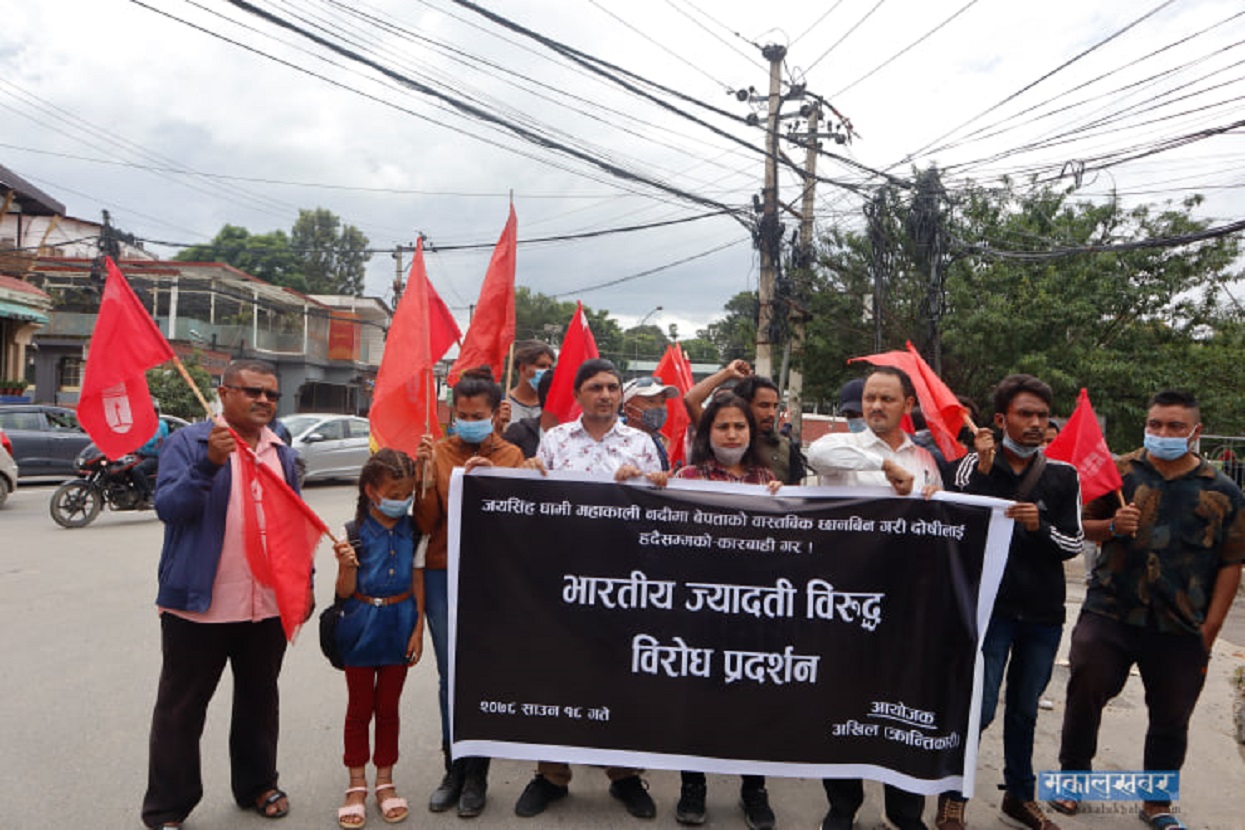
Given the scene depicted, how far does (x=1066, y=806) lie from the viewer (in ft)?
11.5

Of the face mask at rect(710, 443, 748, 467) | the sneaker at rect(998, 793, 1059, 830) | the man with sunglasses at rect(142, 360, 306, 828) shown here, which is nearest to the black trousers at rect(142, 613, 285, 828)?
the man with sunglasses at rect(142, 360, 306, 828)

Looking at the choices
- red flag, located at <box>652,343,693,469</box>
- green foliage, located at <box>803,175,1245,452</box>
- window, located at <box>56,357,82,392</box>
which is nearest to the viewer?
red flag, located at <box>652,343,693,469</box>

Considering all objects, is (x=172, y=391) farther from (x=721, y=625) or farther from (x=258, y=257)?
(x=258, y=257)

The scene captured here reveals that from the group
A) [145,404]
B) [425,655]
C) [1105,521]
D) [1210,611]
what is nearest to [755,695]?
[1105,521]

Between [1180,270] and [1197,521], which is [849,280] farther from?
[1197,521]

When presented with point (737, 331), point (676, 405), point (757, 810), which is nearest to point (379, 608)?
point (757, 810)

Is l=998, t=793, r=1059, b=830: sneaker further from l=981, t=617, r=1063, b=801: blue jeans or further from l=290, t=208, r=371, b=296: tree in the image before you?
l=290, t=208, r=371, b=296: tree

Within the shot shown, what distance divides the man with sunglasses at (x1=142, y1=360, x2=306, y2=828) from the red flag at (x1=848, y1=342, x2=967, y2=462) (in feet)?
8.12

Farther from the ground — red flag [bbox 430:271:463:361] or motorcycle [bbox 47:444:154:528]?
red flag [bbox 430:271:463:361]

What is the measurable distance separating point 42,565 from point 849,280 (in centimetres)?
1353

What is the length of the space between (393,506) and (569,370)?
204cm

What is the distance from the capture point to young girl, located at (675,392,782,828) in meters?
3.26

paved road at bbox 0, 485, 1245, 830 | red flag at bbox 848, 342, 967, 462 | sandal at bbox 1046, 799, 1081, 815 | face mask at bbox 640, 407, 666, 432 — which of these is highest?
red flag at bbox 848, 342, 967, 462

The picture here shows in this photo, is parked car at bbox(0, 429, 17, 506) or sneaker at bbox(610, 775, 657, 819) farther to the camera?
parked car at bbox(0, 429, 17, 506)
